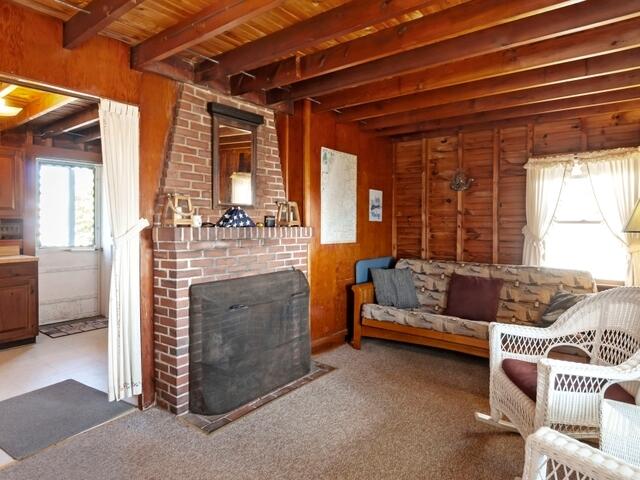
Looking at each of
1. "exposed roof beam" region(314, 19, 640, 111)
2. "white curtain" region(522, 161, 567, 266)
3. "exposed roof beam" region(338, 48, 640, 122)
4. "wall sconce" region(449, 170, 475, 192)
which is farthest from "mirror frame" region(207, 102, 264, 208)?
"white curtain" region(522, 161, 567, 266)

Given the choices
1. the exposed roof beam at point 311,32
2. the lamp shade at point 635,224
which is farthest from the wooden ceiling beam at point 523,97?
the exposed roof beam at point 311,32

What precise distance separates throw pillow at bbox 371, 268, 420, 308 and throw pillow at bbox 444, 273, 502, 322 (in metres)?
0.40

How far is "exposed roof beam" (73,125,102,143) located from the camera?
16.0 ft

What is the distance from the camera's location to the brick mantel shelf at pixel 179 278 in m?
2.63

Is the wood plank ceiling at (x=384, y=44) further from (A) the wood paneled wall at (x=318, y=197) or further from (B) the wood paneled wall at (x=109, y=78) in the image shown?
(A) the wood paneled wall at (x=318, y=197)

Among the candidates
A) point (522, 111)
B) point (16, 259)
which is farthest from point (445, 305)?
point (16, 259)

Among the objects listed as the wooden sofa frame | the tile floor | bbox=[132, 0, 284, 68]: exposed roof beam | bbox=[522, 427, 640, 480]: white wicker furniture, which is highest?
bbox=[132, 0, 284, 68]: exposed roof beam

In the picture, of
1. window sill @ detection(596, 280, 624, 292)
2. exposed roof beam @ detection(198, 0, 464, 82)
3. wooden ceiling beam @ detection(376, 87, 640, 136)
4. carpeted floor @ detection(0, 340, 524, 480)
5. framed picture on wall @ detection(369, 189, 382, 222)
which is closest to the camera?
exposed roof beam @ detection(198, 0, 464, 82)

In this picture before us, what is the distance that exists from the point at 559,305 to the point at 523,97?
6.02 ft

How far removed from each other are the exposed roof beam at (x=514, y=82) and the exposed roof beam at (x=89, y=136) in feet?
9.84

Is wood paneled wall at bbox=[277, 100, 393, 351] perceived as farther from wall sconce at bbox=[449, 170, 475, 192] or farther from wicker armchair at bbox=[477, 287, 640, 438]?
wicker armchair at bbox=[477, 287, 640, 438]

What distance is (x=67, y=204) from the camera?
5.34 m

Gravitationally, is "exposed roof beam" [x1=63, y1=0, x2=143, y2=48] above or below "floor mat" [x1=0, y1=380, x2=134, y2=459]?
above

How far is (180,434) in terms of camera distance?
2.44 meters
